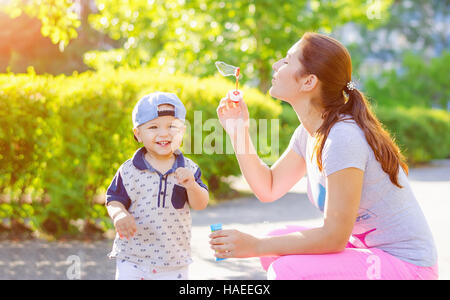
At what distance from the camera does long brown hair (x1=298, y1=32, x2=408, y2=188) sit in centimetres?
238

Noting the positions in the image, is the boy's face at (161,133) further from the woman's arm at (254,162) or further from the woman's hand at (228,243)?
the woman's hand at (228,243)

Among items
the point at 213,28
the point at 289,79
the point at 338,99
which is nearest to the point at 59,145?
the point at 289,79

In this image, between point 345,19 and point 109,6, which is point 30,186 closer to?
point 109,6

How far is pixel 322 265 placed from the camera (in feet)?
7.48

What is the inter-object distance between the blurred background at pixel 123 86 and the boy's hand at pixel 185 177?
37.1 inches

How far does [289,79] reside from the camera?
261 cm

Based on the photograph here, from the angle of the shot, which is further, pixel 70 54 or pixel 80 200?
pixel 70 54

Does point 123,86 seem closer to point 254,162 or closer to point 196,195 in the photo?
point 254,162

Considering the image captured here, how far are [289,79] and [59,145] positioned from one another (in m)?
3.55

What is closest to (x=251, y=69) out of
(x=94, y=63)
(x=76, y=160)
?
(x=94, y=63)

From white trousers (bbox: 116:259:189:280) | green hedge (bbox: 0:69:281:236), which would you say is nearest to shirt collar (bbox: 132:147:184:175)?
white trousers (bbox: 116:259:189:280)

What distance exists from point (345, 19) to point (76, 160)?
1080 cm

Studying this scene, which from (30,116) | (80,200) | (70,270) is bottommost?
(70,270)

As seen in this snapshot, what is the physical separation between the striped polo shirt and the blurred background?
42.5 inches
